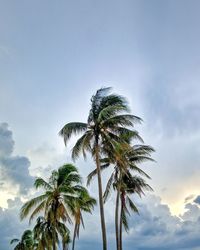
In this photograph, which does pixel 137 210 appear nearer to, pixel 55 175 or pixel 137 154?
pixel 137 154

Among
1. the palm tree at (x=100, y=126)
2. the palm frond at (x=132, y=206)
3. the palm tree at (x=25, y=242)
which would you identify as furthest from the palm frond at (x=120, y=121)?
the palm tree at (x=25, y=242)

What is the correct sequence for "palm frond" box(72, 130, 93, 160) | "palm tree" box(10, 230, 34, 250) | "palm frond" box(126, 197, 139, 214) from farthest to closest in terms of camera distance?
"palm tree" box(10, 230, 34, 250), "palm frond" box(126, 197, 139, 214), "palm frond" box(72, 130, 93, 160)

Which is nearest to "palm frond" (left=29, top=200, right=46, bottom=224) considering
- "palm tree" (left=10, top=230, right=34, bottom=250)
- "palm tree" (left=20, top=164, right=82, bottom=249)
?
"palm tree" (left=20, top=164, right=82, bottom=249)

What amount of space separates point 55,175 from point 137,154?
10337 millimetres

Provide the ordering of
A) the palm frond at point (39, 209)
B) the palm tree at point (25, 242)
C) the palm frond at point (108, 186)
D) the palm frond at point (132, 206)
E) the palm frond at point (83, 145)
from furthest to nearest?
the palm tree at point (25, 242), the palm frond at point (132, 206), the palm frond at point (108, 186), the palm frond at point (39, 209), the palm frond at point (83, 145)

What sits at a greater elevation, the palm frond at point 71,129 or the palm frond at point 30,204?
the palm frond at point 71,129

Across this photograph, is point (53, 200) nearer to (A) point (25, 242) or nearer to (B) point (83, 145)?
(B) point (83, 145)

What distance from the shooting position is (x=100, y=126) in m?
34.2

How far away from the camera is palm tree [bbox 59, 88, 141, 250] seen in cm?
3409

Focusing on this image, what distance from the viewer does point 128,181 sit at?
47062 mm

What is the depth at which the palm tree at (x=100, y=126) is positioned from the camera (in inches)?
1342

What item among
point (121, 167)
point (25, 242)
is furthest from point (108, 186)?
point (25, 242)

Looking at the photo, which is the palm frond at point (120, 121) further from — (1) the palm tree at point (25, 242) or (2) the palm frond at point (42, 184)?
(1) the palm tree at point (25, 242)

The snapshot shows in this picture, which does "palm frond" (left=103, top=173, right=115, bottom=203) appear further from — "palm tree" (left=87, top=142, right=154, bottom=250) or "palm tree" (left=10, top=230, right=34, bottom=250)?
"palm tree" (left=10, top=230, right=34, bottom=250)
